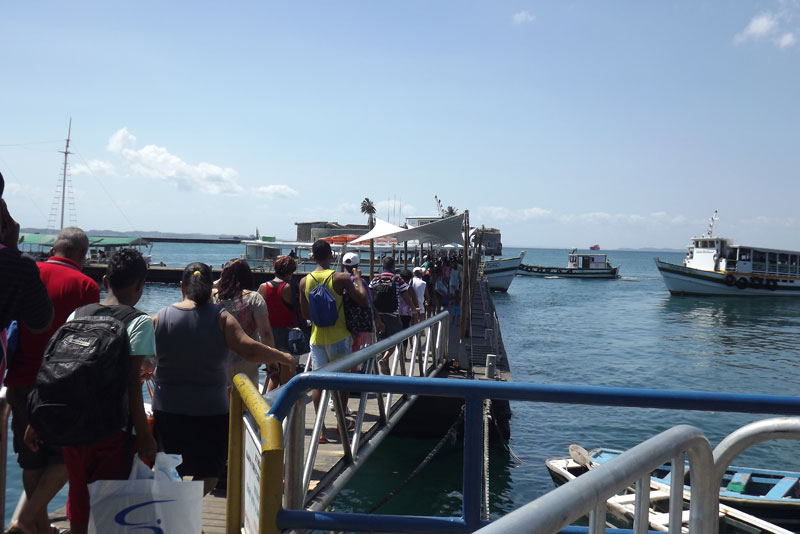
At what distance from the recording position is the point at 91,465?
9.77 feet

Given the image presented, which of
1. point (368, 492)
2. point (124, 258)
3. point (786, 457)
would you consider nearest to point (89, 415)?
point (124, 258)

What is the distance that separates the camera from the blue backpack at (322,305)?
5566 millimetres

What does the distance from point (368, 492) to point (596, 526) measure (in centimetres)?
768

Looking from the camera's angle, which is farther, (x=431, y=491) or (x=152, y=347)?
(x=431, y=491)

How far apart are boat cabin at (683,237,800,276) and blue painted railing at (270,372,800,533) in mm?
51515

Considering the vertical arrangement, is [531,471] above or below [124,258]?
below

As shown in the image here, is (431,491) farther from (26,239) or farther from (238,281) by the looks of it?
(26,239)

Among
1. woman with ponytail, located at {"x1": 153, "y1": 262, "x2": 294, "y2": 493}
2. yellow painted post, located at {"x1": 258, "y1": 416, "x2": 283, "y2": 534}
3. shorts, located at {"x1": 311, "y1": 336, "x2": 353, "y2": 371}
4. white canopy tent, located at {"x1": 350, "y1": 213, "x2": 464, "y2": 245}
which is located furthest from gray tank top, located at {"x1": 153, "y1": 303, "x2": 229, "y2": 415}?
white canopy tent, located at {"x1": 350, "y1": 213, "x2": 464, "y2": 245}

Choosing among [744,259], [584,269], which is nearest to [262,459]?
[744,259]

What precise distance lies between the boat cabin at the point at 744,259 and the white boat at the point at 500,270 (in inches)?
572

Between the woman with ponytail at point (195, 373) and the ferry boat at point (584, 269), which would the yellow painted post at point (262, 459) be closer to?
the woman with ponytail at point (195, 373)

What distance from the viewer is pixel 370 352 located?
14.5ft

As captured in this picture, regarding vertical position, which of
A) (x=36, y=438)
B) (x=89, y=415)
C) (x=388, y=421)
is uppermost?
(x=89, y=415)

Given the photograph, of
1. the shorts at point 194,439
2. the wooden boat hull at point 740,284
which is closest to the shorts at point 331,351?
the shorts at point 194,439
